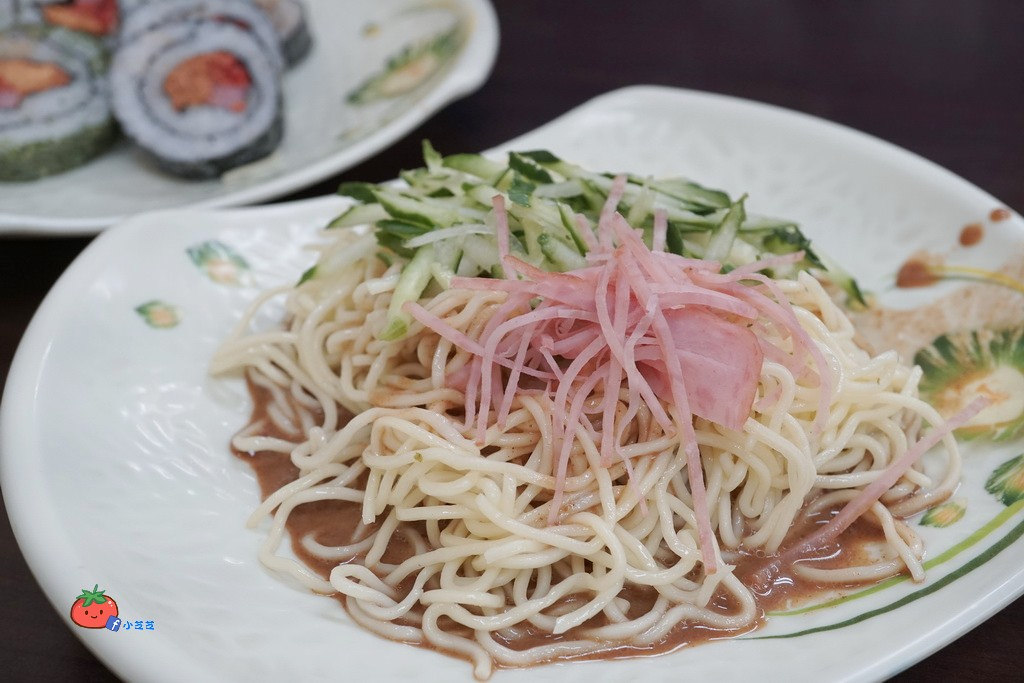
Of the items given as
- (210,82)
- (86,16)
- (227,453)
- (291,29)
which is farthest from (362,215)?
(86,16)

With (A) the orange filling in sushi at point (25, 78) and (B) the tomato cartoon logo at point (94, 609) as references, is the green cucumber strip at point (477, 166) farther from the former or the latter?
(A) the orange filling in sushi at point (25, 78)

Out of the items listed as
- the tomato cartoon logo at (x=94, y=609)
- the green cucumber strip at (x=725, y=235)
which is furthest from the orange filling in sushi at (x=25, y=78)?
the green cucumber strip at (x=725, y=235)

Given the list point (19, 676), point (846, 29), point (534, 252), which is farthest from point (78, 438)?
point (846, 29)

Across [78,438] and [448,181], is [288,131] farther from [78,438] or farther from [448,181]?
[78,438]

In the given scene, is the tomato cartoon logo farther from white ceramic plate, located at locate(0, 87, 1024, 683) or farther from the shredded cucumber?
the shredded cucumber

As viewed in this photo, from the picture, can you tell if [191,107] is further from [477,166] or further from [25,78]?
[477,166]
